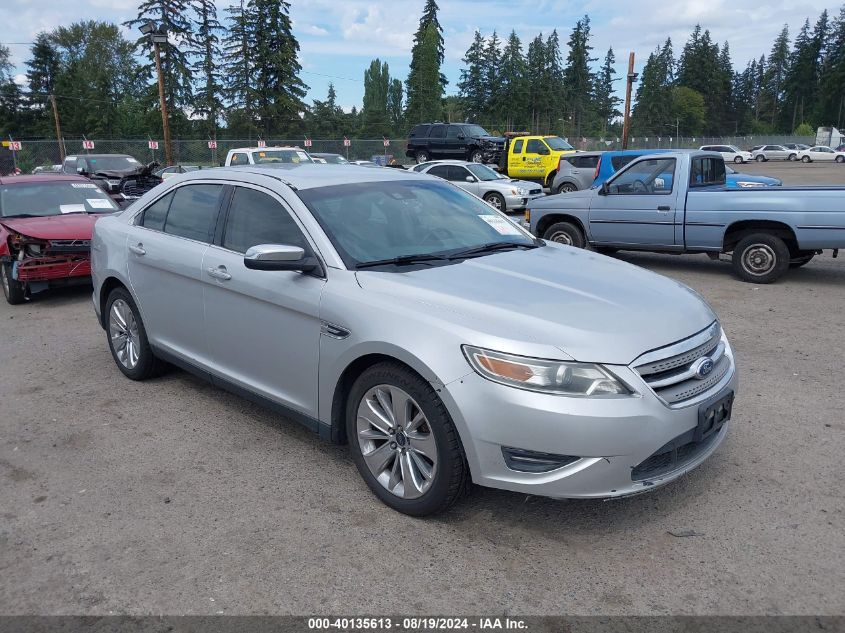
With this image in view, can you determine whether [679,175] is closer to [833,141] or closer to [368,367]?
[368,367]

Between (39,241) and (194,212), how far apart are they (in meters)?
4.72

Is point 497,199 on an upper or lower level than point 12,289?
upper

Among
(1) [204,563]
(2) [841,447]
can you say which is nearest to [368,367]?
(1) [204,563]

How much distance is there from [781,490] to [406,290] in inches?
89.8

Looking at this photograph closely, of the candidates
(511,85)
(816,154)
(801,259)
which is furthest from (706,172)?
(511,85)

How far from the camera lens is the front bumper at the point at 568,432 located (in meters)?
2.88

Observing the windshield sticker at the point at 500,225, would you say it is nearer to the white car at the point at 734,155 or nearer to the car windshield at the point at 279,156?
the car windshield at the point at 279,156

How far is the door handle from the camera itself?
4215mm

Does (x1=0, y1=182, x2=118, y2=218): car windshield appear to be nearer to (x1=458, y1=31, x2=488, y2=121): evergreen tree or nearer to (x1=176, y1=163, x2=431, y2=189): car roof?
(x1=176, y1=163, x2=431, y2=189): car roof

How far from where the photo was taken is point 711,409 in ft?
10.6

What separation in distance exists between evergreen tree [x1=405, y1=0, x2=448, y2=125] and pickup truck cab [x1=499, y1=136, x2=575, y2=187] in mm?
59108

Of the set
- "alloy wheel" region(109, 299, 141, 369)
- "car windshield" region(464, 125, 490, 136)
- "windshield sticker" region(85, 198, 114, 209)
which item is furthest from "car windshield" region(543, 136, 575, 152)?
"alloy wheel" region(109, 299, 141, 369)

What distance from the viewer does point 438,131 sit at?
30672 mm

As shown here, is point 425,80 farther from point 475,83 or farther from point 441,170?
point 441,170
